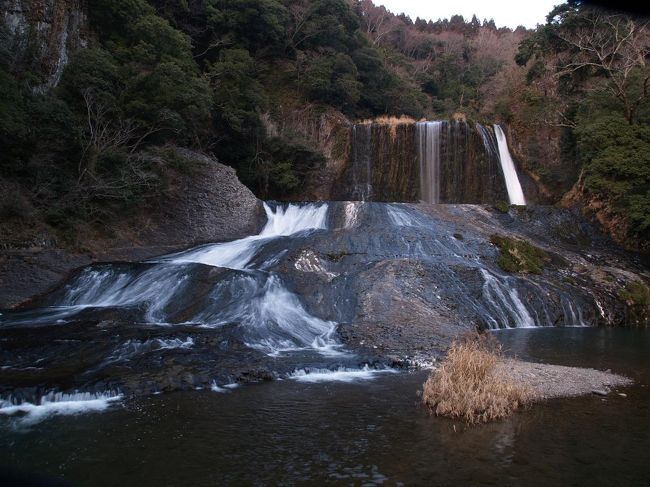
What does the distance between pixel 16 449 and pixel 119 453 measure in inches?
47.6

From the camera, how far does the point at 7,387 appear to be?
7879mm

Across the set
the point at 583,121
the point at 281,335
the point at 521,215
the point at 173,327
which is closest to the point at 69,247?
the point at 173,327

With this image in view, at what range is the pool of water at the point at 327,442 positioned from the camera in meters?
5.54

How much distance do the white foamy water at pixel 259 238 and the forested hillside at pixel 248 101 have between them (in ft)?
11.0

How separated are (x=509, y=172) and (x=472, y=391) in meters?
23.6

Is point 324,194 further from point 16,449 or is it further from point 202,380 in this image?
point 16,449

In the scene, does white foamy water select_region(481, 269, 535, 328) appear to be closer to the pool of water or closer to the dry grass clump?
the pool of water

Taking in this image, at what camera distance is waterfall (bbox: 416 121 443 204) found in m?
28.8

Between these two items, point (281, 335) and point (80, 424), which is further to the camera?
point (281, 335)

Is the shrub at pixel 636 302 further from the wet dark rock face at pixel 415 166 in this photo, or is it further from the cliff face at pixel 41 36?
the cliff face at pixel 41 36

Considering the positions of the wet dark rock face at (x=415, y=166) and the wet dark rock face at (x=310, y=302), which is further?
the wet dark rock face at (x=415, y=166)

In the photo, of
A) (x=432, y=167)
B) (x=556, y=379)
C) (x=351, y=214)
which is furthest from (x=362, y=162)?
(x=556, y=379)

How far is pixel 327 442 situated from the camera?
641 cm

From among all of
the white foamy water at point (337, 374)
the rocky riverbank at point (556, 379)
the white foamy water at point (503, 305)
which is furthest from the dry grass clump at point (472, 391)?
the white foamy water at point (503, 305)
